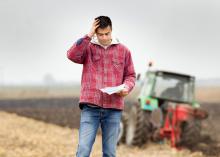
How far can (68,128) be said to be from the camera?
17766 millimetres

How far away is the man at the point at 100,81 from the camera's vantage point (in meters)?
5.39

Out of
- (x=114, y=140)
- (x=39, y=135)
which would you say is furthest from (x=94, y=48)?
(x=39, y=135)

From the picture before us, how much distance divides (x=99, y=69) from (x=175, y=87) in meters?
8.06

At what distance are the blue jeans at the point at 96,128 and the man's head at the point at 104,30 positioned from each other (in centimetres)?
69

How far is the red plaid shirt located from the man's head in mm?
119

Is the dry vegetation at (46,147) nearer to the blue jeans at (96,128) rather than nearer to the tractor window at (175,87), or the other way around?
the tractor window at (175,87)

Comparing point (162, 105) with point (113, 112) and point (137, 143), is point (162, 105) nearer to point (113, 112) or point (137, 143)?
point (137, 143)

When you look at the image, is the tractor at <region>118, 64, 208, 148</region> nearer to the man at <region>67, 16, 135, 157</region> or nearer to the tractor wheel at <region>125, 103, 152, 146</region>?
the tractor wheel at <region>125, 103, 152, 146</region>

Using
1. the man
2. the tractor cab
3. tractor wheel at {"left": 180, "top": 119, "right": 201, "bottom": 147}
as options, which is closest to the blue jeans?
the man

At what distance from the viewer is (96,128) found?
550 centimetres

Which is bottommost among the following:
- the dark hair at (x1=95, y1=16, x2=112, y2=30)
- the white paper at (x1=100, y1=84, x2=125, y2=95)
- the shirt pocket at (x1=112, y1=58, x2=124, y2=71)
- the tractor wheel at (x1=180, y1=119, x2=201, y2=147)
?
the tractor wheel at (x1=180, y1=119, x2=201, y2=147)

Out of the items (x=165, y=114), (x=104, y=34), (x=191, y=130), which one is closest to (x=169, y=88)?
(x=165, y=114)

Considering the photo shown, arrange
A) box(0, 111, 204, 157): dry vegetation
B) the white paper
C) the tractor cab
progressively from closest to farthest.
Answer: the white paper
box(0, 111, 204, 157): dry vegetation
the tractor cab

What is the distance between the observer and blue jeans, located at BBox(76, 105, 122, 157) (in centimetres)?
541
